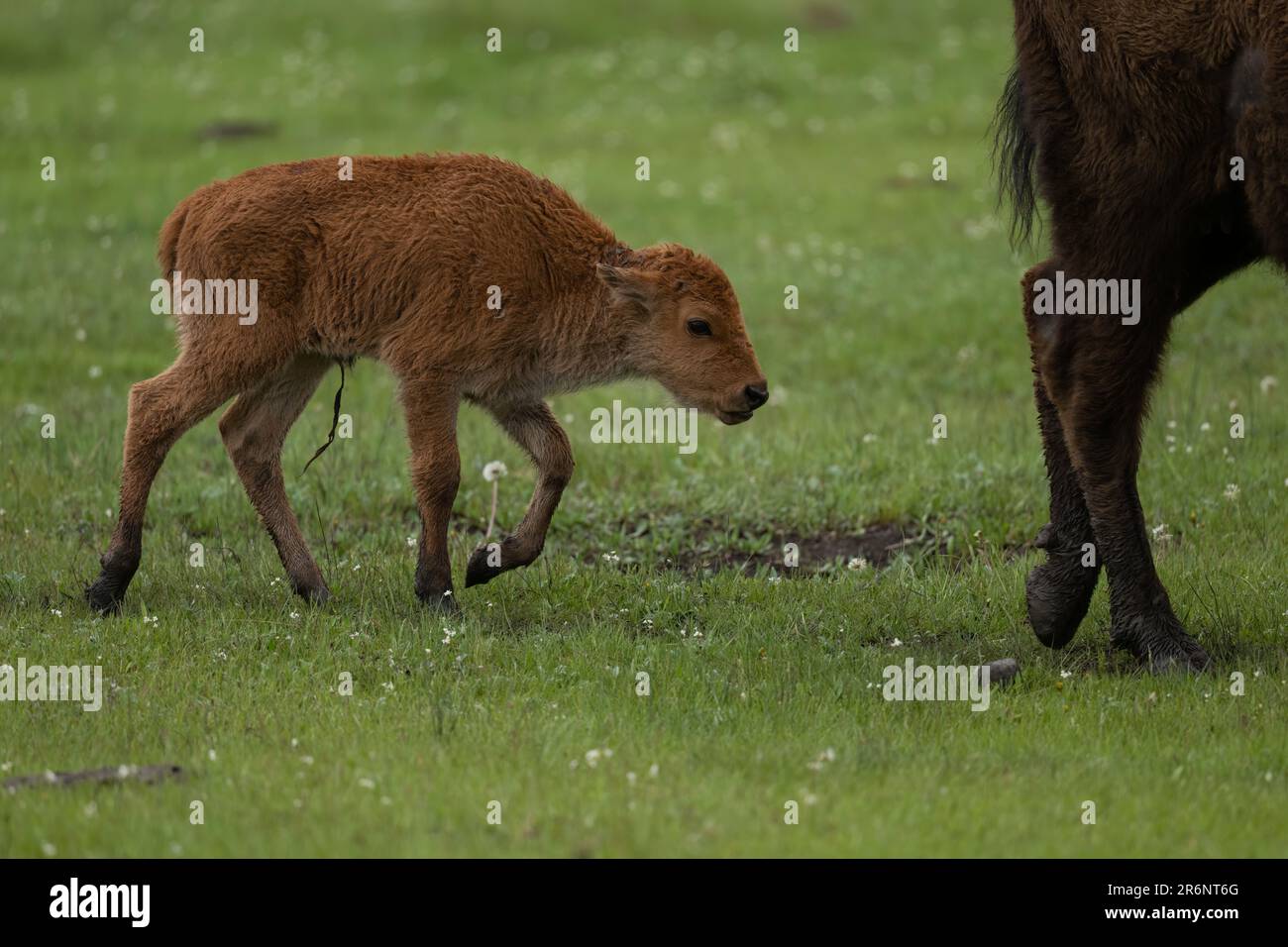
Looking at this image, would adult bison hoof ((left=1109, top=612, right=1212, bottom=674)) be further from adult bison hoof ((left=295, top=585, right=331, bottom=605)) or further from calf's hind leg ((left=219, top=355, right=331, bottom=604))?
calf's hind leg ((left=219, top=355, right=331, bottom=604))

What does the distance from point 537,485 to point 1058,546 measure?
7.91 feet

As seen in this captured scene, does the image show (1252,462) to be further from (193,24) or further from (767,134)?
(193,24)

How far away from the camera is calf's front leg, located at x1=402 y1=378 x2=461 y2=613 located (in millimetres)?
7512

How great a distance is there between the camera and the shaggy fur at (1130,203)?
20.7 ft

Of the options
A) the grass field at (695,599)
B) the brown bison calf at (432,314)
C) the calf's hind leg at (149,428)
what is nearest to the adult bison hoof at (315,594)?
the brown bison calf at (432,314)

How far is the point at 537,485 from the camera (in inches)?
310

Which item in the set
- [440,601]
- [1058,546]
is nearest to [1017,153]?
[1058,546]

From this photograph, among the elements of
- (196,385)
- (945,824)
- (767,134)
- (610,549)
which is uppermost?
(767,134)

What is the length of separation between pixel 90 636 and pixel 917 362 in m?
7.93

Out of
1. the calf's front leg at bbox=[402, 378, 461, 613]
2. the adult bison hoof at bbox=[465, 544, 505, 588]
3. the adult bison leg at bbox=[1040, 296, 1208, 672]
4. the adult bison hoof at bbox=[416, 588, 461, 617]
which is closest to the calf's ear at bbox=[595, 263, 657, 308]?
the calf's front leg at bbox=[402, 378, 461, 613]

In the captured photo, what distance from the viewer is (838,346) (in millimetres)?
13633

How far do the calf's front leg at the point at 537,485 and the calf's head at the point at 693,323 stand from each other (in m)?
0.65

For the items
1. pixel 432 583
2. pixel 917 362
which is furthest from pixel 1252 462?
pixel 432 583

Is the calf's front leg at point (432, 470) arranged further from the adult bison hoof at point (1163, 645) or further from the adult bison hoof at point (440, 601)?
the adult bison hoof at point (1163, 645)
